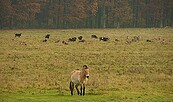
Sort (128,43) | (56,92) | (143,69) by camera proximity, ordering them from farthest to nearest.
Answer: (128,43), (143,69), (56,92)

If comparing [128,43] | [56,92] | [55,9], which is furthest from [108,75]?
[55,9]

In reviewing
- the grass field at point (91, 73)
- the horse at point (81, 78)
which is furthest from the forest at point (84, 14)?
the horse at point (81, 78)

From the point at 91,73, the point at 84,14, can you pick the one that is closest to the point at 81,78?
the point at 91,73

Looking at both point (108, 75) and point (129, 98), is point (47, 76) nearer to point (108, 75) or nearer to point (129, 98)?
point (108, 75)

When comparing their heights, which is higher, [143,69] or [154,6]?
[154,6]

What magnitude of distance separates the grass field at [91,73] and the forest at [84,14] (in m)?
48.1

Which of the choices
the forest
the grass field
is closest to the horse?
the grass field

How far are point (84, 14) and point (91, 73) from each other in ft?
229

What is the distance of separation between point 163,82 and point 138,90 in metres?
3.13

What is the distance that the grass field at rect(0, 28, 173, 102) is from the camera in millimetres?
19625

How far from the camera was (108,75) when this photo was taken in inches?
1067

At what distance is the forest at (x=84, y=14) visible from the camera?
92438 mm

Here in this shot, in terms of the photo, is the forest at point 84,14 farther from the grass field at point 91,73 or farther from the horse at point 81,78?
the horse at point 81,78

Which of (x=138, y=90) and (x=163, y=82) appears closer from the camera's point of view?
(x=138, y=90)
